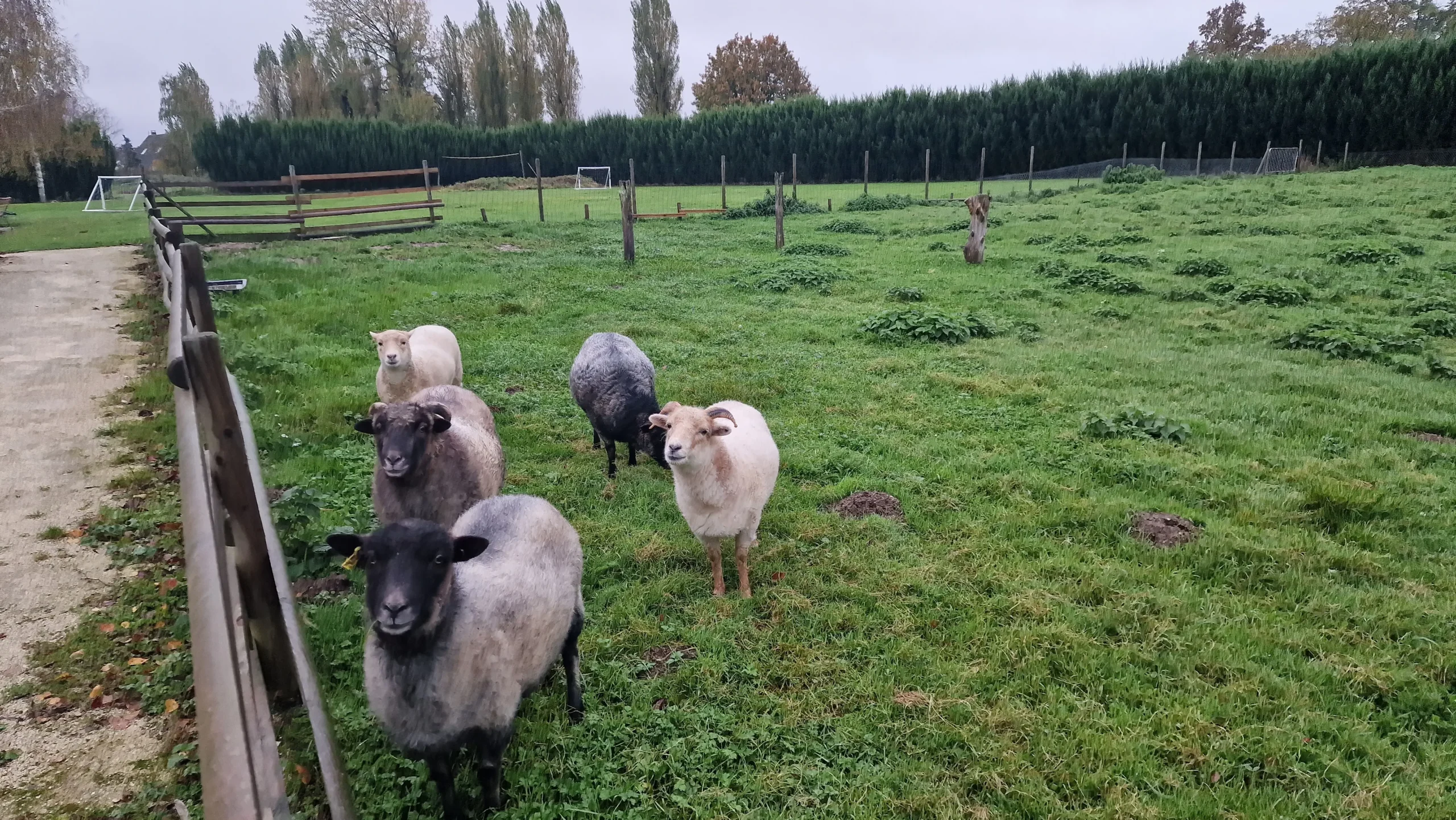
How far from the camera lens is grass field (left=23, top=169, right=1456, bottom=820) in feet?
11.1

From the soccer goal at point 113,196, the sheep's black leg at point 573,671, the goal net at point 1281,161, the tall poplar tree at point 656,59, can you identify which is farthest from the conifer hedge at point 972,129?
the sheep's black leg at point 573,671

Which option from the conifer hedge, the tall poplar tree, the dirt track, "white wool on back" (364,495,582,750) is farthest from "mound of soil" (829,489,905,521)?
the tall poplar tree

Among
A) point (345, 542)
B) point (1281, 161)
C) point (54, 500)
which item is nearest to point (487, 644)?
point (345, 542)

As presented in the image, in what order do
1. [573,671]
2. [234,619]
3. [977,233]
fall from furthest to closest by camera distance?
[977,233], [573,671], [234,619]

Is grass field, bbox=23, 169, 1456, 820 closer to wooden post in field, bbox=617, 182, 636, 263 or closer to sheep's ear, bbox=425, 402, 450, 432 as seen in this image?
sheep's ear, bbox=425, 402, 450, 432

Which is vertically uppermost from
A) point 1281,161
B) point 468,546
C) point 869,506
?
point 1281,161

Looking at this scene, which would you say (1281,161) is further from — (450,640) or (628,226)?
(450,640)

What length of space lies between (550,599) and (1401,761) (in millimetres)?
3678

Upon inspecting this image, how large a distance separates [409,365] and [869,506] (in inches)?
169

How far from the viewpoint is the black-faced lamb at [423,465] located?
4453 mm

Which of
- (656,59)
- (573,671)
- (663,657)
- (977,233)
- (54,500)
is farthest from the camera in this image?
(656,59)

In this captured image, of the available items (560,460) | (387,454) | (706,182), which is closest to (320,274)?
(560,460)

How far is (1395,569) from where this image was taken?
4660mm

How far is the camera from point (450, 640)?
3.02 metres
